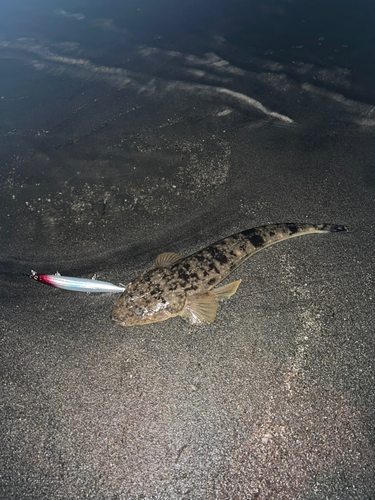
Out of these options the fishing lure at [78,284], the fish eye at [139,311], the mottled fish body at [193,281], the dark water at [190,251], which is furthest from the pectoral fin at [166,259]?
the fish eye at [139,311]

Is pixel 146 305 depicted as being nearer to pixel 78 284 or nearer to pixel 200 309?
pixel 200 309

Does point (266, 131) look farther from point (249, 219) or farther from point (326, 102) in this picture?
point (249, 219)

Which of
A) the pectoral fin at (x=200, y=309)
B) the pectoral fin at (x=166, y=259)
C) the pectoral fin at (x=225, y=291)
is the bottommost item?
the pectoral fin at (x=200, y=309)

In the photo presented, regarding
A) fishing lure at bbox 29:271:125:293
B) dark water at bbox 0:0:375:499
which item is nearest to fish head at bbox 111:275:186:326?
dark water at bbox 0:0:375:499

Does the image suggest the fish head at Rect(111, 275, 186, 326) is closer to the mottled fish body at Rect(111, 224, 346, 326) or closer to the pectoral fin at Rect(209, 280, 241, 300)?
the mottled fish body at Rect(111, 224, 346, 326)

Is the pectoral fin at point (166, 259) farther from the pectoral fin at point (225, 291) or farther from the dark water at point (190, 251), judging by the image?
the pectoral fin at point (225, 291)
